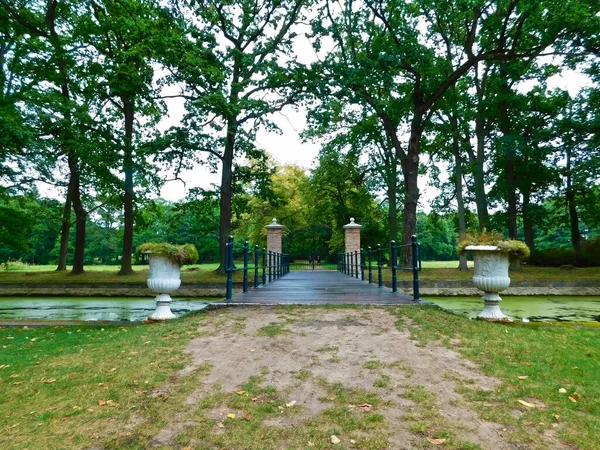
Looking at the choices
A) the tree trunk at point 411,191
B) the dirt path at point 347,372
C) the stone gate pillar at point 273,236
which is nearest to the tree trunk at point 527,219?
the tree trunk at point 411,191

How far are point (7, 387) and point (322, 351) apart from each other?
2.31 metres

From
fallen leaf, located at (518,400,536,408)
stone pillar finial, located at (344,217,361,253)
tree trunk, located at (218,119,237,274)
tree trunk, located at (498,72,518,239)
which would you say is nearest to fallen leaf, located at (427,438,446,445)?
fallen leaf, located at (518,400,536,408)

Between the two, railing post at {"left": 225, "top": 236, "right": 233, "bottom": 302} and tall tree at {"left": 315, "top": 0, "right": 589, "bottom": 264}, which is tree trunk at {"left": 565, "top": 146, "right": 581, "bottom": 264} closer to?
tall tree at {"left": 315, "top": 0, "right": 589, "bottom": 264}

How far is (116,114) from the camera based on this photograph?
57.3 ft

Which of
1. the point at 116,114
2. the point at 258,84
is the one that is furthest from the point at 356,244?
the point at 116,114

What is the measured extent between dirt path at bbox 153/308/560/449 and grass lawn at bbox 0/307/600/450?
0.04 feet

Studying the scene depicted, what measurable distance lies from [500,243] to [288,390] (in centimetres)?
357

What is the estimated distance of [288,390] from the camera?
257cm

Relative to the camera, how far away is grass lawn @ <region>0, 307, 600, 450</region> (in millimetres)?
2021

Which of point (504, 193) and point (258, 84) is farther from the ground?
point (258, 84)

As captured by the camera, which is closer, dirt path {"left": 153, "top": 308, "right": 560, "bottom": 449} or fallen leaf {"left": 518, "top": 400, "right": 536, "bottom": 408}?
dirt path {"left": 153, "top": 308, "right": 560, "bottom": 449}

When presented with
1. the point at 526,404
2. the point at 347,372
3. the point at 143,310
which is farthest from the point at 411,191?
the point at 526,404

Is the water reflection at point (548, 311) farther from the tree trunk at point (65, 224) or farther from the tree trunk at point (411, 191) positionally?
the tree trunk at point (65, 224)

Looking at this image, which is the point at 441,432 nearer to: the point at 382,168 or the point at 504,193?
the point at 382,168
